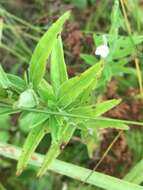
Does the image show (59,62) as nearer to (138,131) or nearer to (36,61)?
(36,61)

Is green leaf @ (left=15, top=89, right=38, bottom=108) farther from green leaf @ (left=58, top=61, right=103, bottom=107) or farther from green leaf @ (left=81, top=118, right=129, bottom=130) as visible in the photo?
green leaf @ (left=81, top=118, right=129, bottom=130)

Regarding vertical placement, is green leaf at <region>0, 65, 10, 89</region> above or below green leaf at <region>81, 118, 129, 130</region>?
above

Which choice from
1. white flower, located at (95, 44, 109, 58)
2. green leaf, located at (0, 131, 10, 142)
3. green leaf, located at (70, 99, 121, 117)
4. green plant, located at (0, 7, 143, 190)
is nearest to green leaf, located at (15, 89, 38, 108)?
green plant, located at (0, 7, 143, 190)

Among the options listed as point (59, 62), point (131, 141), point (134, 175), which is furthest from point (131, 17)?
point (59, 62)

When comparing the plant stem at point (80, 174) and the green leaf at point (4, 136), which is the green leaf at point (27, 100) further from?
the green leaf at point (4, 136)

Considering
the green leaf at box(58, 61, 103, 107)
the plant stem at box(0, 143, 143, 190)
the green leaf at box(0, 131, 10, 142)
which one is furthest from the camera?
the green leaf at box(0, 131, 10, 142)

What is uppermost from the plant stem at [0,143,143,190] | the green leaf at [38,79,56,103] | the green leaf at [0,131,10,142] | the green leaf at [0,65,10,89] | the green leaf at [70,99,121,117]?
the green leaf at [0,65,10,89]
